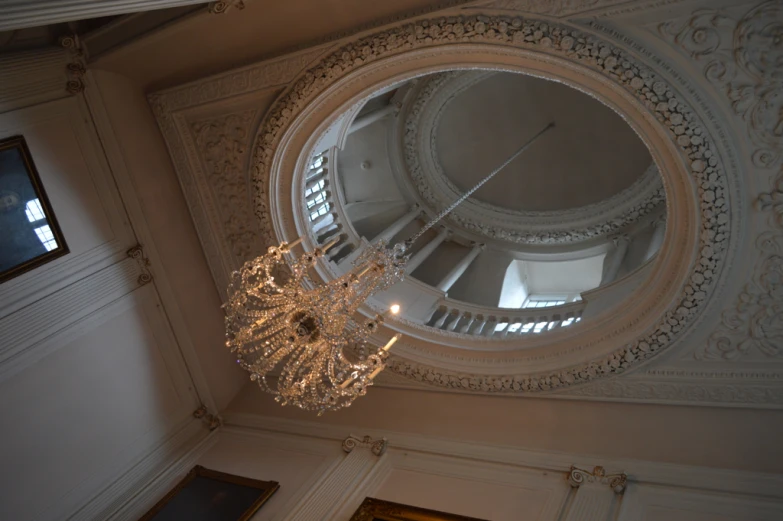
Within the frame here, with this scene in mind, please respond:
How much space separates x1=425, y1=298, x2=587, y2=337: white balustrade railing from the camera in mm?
5938

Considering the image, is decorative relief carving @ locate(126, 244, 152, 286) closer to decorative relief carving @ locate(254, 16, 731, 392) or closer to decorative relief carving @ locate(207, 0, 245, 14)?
decorative relief carving @ locate(254, 16, 731, 392)

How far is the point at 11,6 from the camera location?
2.66 meters

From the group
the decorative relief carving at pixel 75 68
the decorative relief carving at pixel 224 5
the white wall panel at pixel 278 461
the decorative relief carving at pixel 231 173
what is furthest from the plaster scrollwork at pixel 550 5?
the white wall panel at pixel 278 461

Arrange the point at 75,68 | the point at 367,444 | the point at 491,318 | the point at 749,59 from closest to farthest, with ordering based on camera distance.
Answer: the point at 749,59 < the point at 75,68 < the point at 367,444 < the point at 491,318

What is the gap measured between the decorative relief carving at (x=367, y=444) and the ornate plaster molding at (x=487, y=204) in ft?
14.7

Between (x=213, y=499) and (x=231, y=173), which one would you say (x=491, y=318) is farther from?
(x=213, y=499)

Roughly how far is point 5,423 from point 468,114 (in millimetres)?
7096

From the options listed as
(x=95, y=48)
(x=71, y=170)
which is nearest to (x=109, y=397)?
(x=71, y=170)

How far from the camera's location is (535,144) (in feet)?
29.5

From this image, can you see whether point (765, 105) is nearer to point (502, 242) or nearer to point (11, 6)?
point (11, 6)

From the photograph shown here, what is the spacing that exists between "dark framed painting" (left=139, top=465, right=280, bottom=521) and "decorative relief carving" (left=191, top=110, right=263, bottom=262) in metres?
2.10

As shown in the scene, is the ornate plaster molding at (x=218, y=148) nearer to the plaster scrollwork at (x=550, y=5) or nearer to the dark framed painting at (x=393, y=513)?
the plaster scrollwork at (x=550, y=5)

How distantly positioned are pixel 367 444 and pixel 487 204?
510 centimetres

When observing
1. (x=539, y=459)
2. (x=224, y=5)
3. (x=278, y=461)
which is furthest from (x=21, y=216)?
(x=539, y=459)
